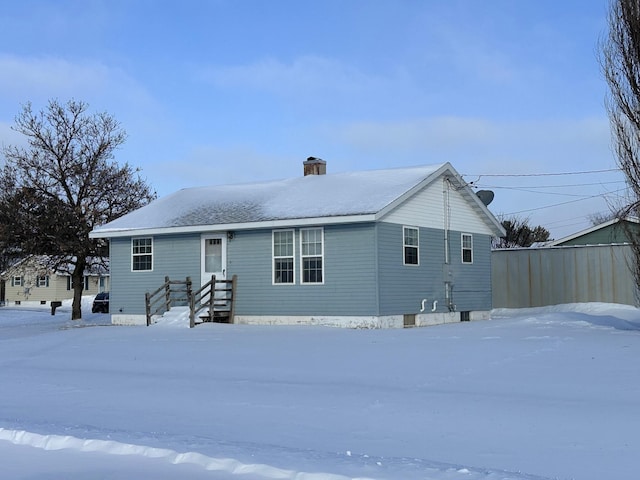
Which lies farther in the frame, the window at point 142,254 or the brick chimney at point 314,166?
the brick chimney at point 314,166

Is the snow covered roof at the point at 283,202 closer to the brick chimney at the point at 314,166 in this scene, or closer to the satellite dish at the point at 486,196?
the brick chimney at the point at 314,166

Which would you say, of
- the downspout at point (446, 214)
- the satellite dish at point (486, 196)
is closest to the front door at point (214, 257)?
the downspout at point (446, 214)

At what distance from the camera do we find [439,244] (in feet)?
79.5

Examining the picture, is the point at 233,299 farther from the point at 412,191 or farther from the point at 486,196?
the point at 486,196

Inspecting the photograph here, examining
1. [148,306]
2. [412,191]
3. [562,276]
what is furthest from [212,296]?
[562,276]

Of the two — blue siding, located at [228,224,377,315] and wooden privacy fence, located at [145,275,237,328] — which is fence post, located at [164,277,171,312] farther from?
blue siding, located at [228,224,377,315]

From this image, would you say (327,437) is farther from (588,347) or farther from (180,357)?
(588,347)

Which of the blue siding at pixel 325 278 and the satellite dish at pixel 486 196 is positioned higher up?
the satellite dish at pixel 486 196

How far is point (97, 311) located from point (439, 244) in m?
24.4

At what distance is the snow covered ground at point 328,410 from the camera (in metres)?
6.65

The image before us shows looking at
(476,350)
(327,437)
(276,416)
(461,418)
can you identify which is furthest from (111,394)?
(476,350)

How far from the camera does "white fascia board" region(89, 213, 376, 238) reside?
20.7m

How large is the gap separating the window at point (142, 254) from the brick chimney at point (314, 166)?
6.21m

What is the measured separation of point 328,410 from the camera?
917 cm
